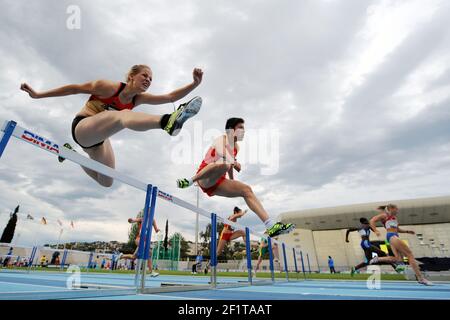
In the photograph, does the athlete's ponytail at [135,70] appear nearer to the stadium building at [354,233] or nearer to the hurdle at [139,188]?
the hurdle at [139,188]

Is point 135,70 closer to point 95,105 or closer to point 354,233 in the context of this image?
point 95,105

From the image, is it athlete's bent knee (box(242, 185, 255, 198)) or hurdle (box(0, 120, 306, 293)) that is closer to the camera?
hurdle (box(0, 120, 306, 293))

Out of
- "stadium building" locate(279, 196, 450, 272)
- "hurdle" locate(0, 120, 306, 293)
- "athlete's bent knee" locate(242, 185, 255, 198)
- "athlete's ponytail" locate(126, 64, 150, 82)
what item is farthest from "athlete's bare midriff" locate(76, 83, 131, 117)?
"stadium building" locate(279, 196, 450, 272)

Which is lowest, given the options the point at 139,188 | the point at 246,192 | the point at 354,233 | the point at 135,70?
the point at 139,188

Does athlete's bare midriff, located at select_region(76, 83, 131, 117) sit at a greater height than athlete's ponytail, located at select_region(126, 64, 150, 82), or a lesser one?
lesser

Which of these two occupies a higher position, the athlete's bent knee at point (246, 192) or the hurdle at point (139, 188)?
the athlete's bent knee at point (246, 192)

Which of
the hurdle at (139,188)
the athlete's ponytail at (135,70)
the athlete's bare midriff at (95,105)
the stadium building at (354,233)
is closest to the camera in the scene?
the hurdle at (139,188)

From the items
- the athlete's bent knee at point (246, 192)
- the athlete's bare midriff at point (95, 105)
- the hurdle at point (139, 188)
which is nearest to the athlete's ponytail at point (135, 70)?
the athlete's bare midriff at point (95, 105)

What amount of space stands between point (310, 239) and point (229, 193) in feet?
97.9

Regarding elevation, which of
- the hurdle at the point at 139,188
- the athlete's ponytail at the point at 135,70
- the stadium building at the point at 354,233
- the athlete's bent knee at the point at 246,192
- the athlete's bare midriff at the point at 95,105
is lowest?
the hurdle at the point at 139,188

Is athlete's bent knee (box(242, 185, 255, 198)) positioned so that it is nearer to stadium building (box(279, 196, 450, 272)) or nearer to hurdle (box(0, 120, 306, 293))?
hurdle (box(0, 120, 306, 293))

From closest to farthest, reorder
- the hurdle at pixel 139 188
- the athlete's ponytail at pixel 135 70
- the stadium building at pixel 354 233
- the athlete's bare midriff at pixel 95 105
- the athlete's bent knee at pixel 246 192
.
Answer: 1. the hurdle at pixel 139 188
2. the athlete's bare midriff at pixel 95 105
3. the athlete's ponytail at pixel 135 70
4. the athlete's bent knee at pixel 246 192
5. the stadium building at pixel 354 233

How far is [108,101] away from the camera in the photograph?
8.84 ft

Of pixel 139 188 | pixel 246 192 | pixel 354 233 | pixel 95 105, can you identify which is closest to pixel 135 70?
pixel 95 105
